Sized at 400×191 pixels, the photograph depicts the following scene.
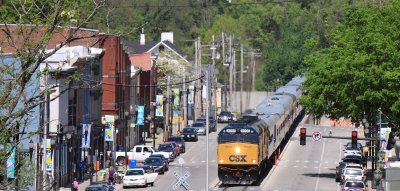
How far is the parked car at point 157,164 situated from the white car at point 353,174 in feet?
50.0

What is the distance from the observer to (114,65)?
246ft

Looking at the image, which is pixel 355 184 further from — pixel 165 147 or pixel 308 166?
pixel 165 147

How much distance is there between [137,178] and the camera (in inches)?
2114

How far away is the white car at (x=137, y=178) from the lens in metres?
53.7

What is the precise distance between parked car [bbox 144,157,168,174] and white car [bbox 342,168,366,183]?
50.0ft

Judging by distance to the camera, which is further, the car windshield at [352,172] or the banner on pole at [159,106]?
the banner on pole at [159,106]

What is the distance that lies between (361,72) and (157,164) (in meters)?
17.3

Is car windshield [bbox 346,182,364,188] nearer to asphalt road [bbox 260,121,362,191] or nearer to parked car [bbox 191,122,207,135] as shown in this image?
asphalt road [bbox 260,121,362,191]

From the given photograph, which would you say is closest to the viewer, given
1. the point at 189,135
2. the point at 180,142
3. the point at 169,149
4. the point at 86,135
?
the point at 86,135

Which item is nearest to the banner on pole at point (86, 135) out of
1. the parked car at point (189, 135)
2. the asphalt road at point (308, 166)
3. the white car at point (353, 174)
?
the asphalt road at point (308, 166)

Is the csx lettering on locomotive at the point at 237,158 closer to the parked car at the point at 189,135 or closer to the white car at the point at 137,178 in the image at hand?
the white car at the point at 137,178

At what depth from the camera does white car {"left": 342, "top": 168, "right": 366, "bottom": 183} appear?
52.1 metres

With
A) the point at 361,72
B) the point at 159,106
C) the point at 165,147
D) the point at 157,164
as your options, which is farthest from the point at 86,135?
the point at 159,106

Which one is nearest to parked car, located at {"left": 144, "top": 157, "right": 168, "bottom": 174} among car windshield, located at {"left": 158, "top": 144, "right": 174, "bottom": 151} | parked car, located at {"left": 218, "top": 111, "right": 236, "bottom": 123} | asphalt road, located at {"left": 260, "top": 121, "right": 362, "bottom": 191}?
car windshield, located at {"left": 158, "top": 144, "right": 174, "bottom": 151}
